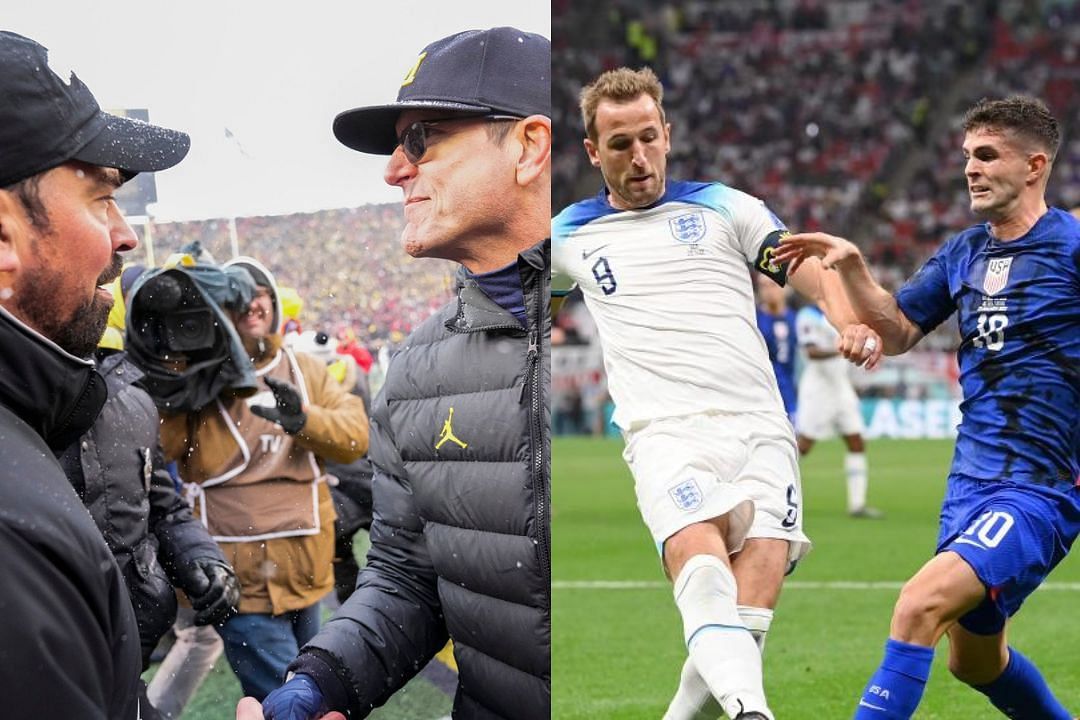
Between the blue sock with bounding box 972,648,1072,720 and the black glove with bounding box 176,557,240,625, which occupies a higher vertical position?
the black glove with bounding box 176,557,240,625

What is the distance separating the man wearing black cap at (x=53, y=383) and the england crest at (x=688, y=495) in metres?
1.96

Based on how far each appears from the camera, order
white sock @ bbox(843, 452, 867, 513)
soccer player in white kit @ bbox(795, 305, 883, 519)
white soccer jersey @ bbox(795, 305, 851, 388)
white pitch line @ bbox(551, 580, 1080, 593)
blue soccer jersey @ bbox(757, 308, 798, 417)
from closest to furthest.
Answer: white pitch line @ bbox(551, 580, 1080, 593), blue soccer jersey @ bbox(757, 308, 798, 417), white sock @ bbox(843, 452, 867, 513), soccer player in white kit @ bbox(795, 305, 883, 519), white soccer jersey @ bbox(795, 305, 851, 388)

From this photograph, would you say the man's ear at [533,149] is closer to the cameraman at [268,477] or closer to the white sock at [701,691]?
the cameraman at [268,477]

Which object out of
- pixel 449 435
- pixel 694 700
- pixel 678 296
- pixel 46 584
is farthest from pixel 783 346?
pixel 46 584

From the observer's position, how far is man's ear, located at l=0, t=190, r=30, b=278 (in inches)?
62.8

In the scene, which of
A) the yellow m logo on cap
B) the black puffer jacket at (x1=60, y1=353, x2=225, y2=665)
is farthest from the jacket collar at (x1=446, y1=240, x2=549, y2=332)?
the black puffer jacket at (x1=60, y1=353, x2=225, y2=665)

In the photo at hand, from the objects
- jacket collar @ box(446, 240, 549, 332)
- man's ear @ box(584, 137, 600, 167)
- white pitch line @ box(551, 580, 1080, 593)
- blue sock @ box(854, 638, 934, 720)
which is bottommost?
white pitch line @ box(551, 580, 1080, 593)

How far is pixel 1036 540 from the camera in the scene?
350 centimetres

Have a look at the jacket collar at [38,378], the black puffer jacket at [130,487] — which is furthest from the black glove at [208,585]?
the jacket collar at [38,378]

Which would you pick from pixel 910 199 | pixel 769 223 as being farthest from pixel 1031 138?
pixel 910 199

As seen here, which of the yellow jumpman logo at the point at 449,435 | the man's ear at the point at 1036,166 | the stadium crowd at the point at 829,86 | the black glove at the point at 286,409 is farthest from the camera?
the stadium crowd at the point at 829,86

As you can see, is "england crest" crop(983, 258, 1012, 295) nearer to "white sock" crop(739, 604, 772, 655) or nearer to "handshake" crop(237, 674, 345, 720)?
"white sock" crop(739, 604, 772, 655)

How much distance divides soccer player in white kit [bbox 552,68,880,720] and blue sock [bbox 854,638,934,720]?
31 centimetres

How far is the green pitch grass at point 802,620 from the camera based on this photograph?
4.82 m
